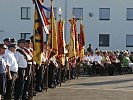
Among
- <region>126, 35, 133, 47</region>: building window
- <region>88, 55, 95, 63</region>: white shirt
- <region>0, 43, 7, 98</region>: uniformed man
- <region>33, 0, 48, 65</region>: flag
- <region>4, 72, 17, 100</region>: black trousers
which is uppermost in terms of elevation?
<region>126, 35, 133, 47</region>: building window

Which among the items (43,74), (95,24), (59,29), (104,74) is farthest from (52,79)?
(95,24)

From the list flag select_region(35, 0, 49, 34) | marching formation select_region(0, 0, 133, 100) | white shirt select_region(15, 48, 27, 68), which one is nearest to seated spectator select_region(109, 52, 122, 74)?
marching formation select_region(0, 0, 133, 100)

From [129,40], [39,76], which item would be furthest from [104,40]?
[39,76]

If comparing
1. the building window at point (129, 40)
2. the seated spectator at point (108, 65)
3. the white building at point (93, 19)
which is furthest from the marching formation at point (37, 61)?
the building window at point (129, 40)

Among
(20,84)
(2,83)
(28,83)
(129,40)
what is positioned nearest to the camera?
(2,83)

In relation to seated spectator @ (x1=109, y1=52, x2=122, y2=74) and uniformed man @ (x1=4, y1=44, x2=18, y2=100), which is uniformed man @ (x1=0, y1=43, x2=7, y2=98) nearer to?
uniformed man @ (x1=4, y1=44, x2=18, y2=100)

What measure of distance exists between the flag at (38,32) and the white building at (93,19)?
27.6 meters

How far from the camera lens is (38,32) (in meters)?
14.6

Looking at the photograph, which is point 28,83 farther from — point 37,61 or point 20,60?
point 20,60

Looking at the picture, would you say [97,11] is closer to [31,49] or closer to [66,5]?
[66,5]

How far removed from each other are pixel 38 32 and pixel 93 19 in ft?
93.2

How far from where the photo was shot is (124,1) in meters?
43.2

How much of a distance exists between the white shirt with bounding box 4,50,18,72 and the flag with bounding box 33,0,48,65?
5.51 feet

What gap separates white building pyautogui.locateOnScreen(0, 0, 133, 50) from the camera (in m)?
42.7
